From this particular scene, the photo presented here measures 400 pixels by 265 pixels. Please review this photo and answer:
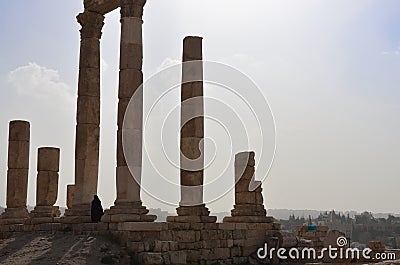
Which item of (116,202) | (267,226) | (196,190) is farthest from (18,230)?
(267,226)

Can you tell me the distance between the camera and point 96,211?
24.1 m

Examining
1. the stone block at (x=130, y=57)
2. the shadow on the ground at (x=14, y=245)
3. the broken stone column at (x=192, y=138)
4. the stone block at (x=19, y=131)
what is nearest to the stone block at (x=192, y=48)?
the broken stone column at (x=192, y=138)

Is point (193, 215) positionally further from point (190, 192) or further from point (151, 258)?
point (151, 258)

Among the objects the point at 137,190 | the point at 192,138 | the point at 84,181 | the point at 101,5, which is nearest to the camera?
the point at 137,190

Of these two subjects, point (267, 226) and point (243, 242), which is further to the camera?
point (267, 226)

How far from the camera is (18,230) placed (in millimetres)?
26734

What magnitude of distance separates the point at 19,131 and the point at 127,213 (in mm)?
10355

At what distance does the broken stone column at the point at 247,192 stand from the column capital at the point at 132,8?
8047mm

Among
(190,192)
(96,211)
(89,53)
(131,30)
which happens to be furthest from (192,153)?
(89,53)

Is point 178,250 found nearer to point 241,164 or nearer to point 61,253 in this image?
point 61,253

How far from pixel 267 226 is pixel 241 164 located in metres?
3.10

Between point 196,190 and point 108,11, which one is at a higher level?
point 108,11

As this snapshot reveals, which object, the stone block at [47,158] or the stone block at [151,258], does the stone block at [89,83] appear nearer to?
the stone block at [47,158]

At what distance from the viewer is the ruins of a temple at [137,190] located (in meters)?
21.1
